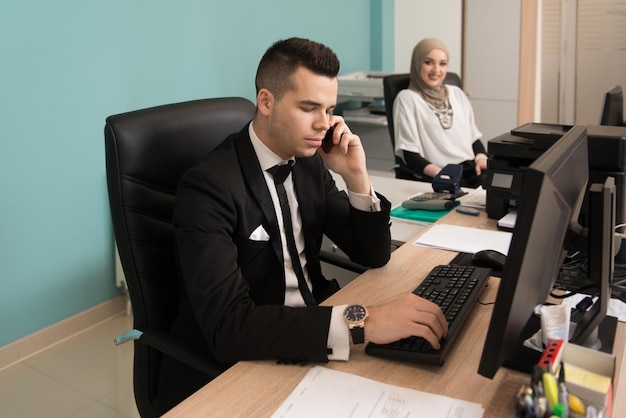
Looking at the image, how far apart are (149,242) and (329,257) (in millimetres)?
522

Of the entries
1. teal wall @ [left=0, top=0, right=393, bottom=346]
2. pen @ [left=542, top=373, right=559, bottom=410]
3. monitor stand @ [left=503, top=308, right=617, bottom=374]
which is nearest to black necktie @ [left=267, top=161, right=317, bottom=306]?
monitor stand @ [left=503, top=308, right=617, bottom=374]

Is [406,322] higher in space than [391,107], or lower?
lower

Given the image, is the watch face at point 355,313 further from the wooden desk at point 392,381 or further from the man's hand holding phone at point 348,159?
the man's hand holding phone at point 348,159

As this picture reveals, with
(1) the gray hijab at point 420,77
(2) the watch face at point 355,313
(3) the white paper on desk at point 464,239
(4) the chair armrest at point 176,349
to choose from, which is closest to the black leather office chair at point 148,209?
(4) the chair armrest at point 176,349

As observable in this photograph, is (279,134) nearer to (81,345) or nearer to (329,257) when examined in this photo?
(329,257)

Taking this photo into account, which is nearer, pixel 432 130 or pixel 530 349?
pixel 530 349

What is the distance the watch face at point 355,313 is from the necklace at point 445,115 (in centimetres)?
229

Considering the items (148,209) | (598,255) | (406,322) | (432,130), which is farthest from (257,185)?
(432,130)

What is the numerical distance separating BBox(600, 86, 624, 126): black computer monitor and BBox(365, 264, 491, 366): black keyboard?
92cm

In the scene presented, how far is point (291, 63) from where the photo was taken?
1463 mm

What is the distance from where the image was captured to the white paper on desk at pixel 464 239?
1737mm

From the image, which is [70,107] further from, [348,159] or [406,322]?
[406,322]

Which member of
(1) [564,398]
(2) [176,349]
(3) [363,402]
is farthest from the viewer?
(2) [176,349]

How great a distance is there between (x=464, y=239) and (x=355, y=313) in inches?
28.3
